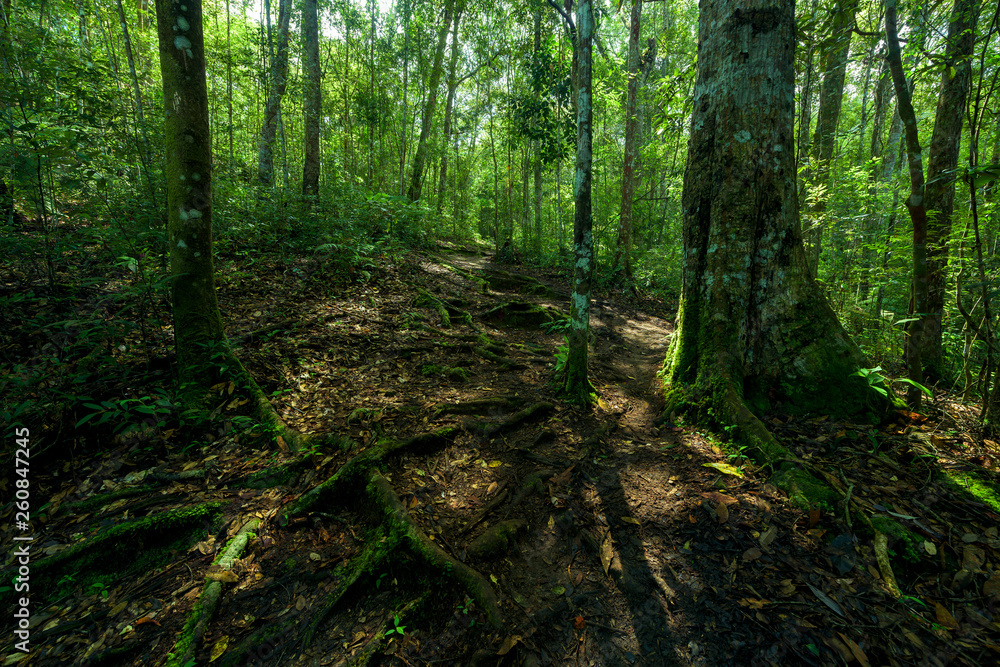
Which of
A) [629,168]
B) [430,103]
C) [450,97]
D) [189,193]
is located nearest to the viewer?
[189,193]

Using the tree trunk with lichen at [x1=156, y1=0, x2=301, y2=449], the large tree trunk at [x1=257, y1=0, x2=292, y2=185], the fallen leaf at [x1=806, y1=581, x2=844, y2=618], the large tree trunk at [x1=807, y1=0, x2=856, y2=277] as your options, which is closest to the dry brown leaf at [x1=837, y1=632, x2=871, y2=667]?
the fallen leaf at [x1=806, y1=581, x2=844, y2=618]

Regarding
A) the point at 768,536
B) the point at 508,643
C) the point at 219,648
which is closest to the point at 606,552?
the point at 508,643

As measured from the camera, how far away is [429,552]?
2637 mm

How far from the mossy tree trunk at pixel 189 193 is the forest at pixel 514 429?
1.3 inches

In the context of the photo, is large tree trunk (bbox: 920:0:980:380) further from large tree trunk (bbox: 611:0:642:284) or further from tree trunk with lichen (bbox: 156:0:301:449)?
large tree trunk (bbox: 611:0:642:284)

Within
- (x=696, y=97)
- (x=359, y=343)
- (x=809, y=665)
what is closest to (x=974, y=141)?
(x=696, y=97)

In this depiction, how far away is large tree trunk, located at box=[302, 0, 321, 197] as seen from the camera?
10562 mm

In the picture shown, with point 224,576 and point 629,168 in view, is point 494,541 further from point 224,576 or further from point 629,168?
point 629,168

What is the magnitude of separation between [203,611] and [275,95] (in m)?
11.8

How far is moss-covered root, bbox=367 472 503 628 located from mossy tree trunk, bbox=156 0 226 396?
2.44 metres

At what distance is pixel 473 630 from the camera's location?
2.32 meters

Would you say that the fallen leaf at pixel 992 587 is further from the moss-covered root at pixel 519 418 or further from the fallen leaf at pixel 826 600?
the moss-covered root at pixel 519 418

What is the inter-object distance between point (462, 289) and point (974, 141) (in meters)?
7.99

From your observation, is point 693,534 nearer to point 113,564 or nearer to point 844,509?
point 844,509
